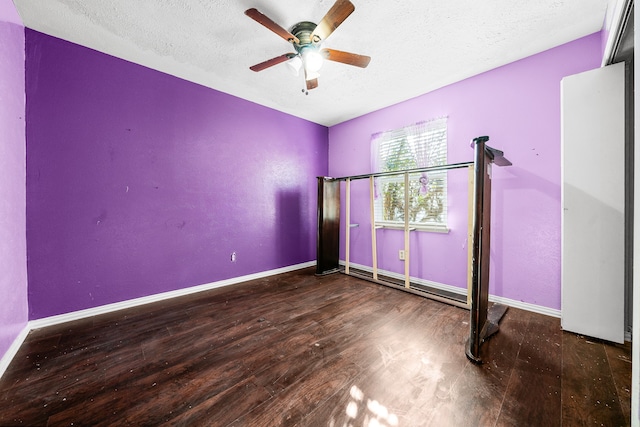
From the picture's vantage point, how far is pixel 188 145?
2.84 m

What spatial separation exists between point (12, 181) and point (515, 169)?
438cm

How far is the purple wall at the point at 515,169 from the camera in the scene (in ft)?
7.20

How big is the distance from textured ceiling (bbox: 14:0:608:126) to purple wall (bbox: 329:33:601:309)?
17cm

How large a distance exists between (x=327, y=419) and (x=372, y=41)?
2.84 metres

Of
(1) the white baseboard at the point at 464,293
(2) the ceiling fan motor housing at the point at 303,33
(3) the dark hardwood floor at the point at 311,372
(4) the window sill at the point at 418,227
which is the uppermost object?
(2) the ceiling fan motor housing at the point at 303,33

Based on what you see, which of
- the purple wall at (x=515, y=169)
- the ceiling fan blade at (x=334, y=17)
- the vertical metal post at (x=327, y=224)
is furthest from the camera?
the vertical metal post at (x=327, y=224)


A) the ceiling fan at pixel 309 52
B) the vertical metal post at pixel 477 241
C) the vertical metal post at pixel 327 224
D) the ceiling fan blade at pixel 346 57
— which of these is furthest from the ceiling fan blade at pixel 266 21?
the vertical metal post at pixel 327 224

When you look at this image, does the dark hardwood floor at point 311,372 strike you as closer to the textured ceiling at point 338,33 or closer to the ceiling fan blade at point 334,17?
the ceiling fan blade at point 334,17

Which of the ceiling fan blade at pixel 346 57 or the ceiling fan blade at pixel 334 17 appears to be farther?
the ceiling fan blade at pixel 346 57

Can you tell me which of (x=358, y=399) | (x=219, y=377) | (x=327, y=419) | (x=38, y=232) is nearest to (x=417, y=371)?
(x=358, y=399)

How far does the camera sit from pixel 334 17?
1573mm

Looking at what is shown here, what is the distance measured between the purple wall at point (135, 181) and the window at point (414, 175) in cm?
165

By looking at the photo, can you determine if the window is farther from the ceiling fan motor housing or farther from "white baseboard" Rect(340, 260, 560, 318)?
the ceiling fan motor housing

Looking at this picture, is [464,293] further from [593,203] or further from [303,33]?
[303,33]
